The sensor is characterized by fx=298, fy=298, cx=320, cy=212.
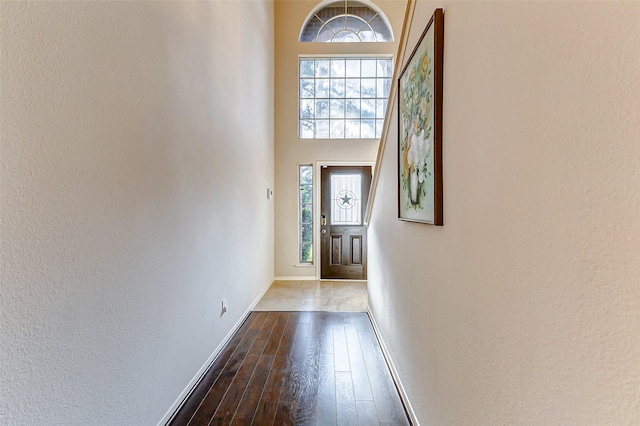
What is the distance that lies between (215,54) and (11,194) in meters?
1.95

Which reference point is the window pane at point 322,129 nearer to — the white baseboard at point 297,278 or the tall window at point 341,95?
the tall window at point 341,95

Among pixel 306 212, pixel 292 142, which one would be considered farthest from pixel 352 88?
pixel 306 212

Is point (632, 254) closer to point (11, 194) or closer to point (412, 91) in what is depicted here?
point (412, 91)

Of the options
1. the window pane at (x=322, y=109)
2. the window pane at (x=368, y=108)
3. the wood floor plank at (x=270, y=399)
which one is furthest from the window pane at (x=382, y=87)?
the wood floor plank at (x=270, y=399)

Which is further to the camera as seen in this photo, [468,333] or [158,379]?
[158,379]

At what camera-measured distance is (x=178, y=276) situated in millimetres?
1739

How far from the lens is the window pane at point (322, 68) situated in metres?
5.16

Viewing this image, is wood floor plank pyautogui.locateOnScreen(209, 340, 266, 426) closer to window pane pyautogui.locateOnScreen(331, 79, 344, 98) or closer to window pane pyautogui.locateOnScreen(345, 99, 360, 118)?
window pane pyautogui.locateOnScreen(345, 99, 360, 118)

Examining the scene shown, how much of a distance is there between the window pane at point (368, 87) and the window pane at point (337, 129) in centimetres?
63

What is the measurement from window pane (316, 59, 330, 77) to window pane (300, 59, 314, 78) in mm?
105

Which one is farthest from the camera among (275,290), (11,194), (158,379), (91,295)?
(275,290)

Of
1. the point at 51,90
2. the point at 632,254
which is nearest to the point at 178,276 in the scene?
the point at 51,90

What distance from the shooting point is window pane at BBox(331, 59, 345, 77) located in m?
5.16

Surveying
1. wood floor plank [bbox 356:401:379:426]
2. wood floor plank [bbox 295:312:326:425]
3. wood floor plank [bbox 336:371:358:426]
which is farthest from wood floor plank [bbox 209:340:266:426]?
wood floor plank [bbox 356:401:379:426]
